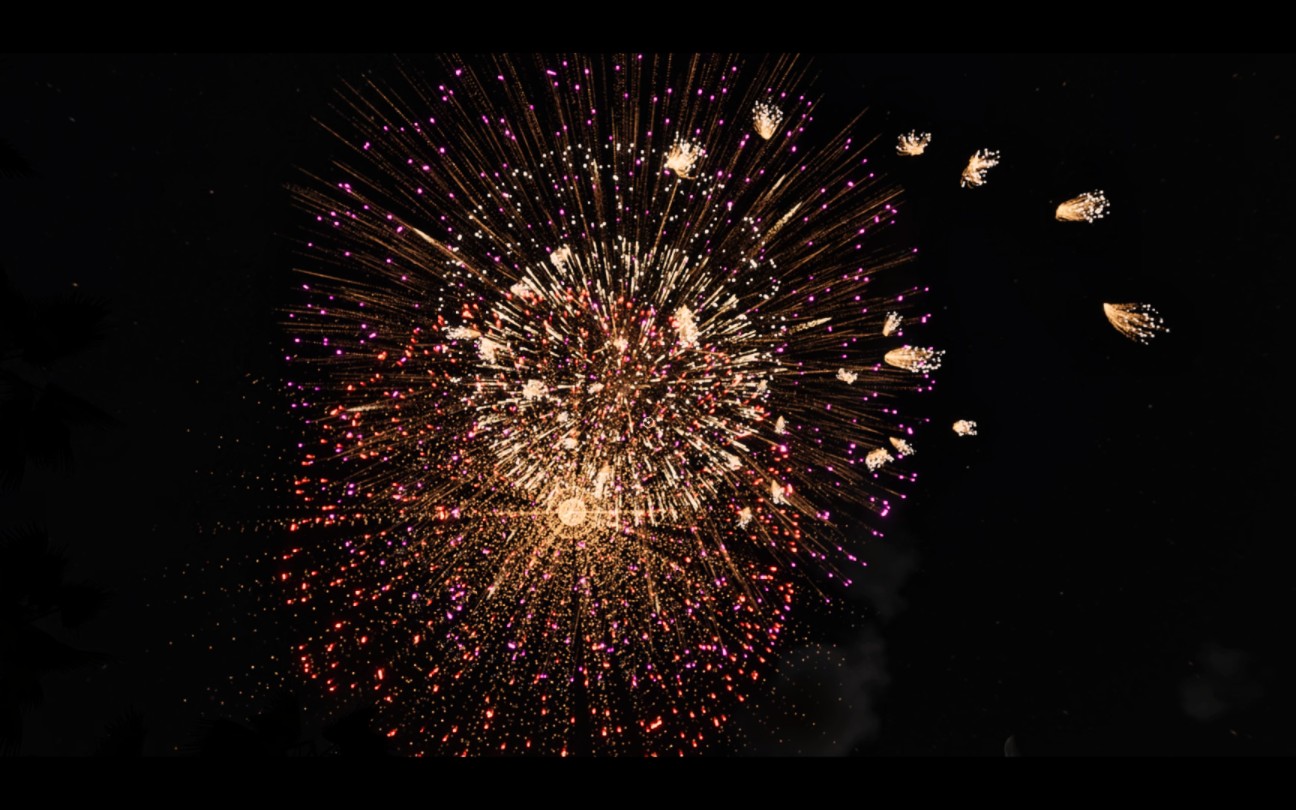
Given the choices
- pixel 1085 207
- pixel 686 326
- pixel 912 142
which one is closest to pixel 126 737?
pixel 686 326

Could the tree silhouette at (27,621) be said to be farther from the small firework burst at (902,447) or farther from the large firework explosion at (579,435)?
the small firework burst at (902,447)

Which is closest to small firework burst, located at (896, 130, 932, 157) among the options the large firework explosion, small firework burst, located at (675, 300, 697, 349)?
the large firework explosion

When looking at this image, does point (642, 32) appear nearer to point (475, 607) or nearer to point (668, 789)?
point (668, 789)

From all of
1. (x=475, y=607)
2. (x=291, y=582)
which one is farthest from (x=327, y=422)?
(x=475, y=607)

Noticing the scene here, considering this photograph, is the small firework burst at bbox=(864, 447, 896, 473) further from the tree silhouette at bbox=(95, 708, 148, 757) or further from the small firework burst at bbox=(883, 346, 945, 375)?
the tree silhouette at bbox=(95, 708, 148, 757)

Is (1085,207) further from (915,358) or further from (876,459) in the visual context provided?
(876,459)
